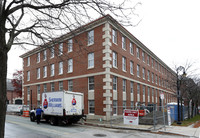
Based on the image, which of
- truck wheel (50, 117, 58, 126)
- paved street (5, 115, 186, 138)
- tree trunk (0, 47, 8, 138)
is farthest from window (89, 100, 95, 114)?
tree trunk (0, 47, 8, 138)

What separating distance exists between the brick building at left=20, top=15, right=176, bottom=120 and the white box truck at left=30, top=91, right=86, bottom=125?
338 centimetres

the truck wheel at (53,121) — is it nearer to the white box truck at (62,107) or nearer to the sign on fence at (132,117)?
the white box truck at (62,107)

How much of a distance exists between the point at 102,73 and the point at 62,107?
694 centimetres

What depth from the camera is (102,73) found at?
71.2 feet

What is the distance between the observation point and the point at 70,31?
22.0ft

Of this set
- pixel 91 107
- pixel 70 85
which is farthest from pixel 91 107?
pixel 70 85

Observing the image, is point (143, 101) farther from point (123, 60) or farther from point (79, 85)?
point (79, 85)

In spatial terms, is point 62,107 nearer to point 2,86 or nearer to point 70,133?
point 70,133

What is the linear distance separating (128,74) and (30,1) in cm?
2137

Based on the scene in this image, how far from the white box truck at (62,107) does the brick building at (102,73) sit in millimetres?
3376

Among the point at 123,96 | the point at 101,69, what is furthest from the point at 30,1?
the point at 123,96

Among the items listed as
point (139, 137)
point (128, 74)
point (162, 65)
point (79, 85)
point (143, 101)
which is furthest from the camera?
point (162, 65)

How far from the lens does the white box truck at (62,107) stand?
16547 mm

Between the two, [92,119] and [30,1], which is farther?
[92,119]
